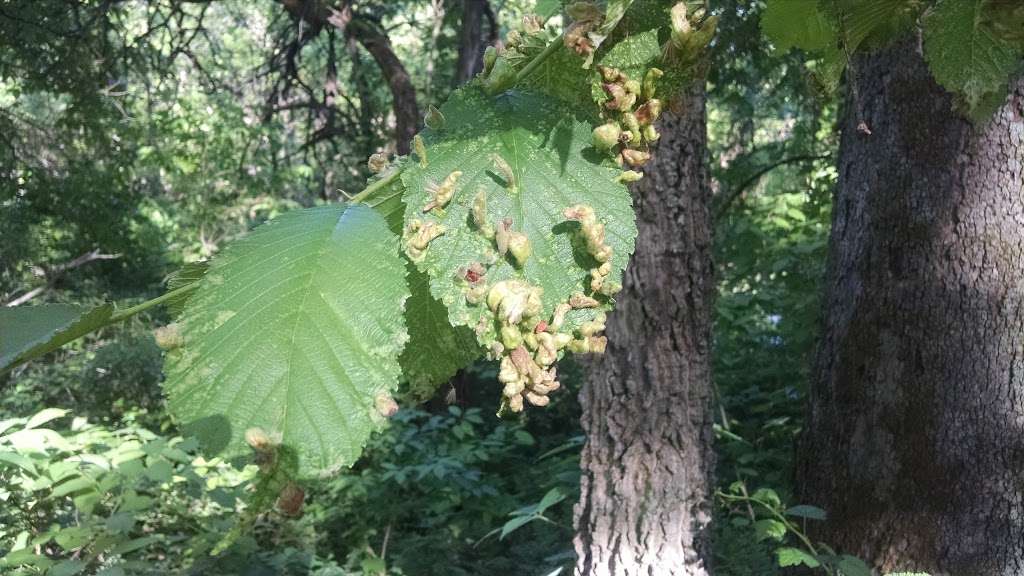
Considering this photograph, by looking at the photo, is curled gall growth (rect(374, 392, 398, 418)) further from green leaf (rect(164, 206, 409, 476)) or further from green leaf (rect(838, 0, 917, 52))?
green leaf (rect(838, 0, 917, 52))

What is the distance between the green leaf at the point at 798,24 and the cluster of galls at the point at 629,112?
0.37ft

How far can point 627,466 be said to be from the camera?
2559mm

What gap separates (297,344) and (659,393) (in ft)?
7.31

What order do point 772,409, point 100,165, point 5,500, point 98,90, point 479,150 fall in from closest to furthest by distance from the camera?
point 479,150, point 5,500, point 772,409, point 98,90, point 100,165

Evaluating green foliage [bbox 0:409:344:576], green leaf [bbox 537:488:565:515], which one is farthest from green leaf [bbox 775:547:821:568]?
green foliage [bbox 0:409:344:576]

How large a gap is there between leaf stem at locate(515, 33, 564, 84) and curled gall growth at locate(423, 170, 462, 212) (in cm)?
9

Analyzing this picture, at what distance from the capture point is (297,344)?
44 cm

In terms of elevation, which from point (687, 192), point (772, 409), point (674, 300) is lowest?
point (772, 409)

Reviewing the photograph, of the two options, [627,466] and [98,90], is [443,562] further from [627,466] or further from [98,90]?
[98,90]

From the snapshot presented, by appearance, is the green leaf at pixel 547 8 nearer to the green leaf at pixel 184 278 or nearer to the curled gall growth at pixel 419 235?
the curled gall growth at pixel 419 235

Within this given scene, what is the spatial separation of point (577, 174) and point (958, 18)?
28 cm

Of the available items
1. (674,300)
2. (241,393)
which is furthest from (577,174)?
(674,300)

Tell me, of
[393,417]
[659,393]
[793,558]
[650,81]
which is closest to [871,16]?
[650,81]

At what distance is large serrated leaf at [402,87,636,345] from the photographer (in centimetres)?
50
